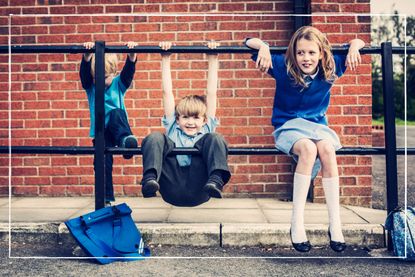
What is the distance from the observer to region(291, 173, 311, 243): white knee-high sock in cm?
266

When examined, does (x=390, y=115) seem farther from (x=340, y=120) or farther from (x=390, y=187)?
(x=340, y=120)

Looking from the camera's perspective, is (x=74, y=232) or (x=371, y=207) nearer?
(x=74, y=232)

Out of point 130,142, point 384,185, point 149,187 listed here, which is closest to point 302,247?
point 149,187

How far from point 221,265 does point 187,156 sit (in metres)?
0.75

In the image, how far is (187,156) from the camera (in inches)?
122

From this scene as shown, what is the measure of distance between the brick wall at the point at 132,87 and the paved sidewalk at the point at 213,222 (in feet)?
1.42

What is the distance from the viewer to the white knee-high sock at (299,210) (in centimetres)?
266

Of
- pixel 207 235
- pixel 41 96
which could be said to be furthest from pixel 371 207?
pixel 41 96

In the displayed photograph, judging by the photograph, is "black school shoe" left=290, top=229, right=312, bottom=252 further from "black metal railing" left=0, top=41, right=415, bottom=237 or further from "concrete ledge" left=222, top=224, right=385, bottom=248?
"black metal railing" left=0, top=41, right=415, bottom=237

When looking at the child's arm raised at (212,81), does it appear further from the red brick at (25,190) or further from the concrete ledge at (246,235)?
the red brick at (25,190)

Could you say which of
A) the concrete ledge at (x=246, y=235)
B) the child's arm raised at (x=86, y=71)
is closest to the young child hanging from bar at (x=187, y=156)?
the concrete ledge at (x=246, y=235)

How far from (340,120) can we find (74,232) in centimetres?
261

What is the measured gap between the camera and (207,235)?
318cm

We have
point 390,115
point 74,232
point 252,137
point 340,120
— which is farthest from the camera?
point 252,137
